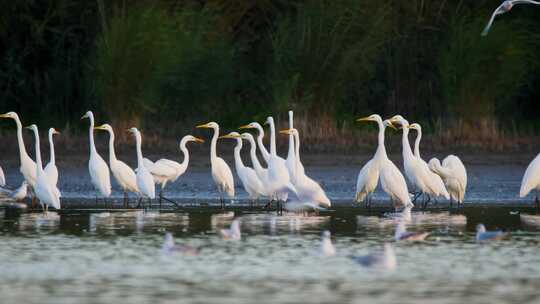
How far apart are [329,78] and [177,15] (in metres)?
3.67

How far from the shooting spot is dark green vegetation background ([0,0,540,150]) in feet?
78.0

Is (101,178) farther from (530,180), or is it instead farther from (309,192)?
(530,180)

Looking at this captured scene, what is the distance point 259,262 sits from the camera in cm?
1211

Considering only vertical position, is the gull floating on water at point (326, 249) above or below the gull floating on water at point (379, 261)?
above

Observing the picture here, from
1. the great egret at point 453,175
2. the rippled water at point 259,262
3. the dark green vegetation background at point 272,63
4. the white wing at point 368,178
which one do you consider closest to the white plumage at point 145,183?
the rippled water at point 259,262

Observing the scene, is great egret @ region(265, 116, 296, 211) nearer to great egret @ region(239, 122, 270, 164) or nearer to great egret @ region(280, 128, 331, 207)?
great egret @ region(280, 128, 331, 207)

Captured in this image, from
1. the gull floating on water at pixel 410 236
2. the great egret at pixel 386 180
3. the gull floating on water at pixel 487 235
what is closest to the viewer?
the gull floating on water at pixel 487 235

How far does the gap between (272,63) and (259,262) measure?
1346 cm

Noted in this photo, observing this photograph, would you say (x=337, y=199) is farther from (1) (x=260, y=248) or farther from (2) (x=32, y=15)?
(2) (x=32, y=15)

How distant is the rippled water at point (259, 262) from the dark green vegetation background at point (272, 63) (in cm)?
780

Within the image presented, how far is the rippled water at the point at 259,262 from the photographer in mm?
10383

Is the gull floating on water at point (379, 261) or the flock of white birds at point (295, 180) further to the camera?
the flock of white birds at point (295, 180)

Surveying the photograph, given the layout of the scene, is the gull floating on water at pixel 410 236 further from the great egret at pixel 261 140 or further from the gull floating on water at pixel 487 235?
the great egret at pixel 261 140

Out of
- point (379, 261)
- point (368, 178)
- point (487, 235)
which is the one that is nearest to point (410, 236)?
point (487, 235)
